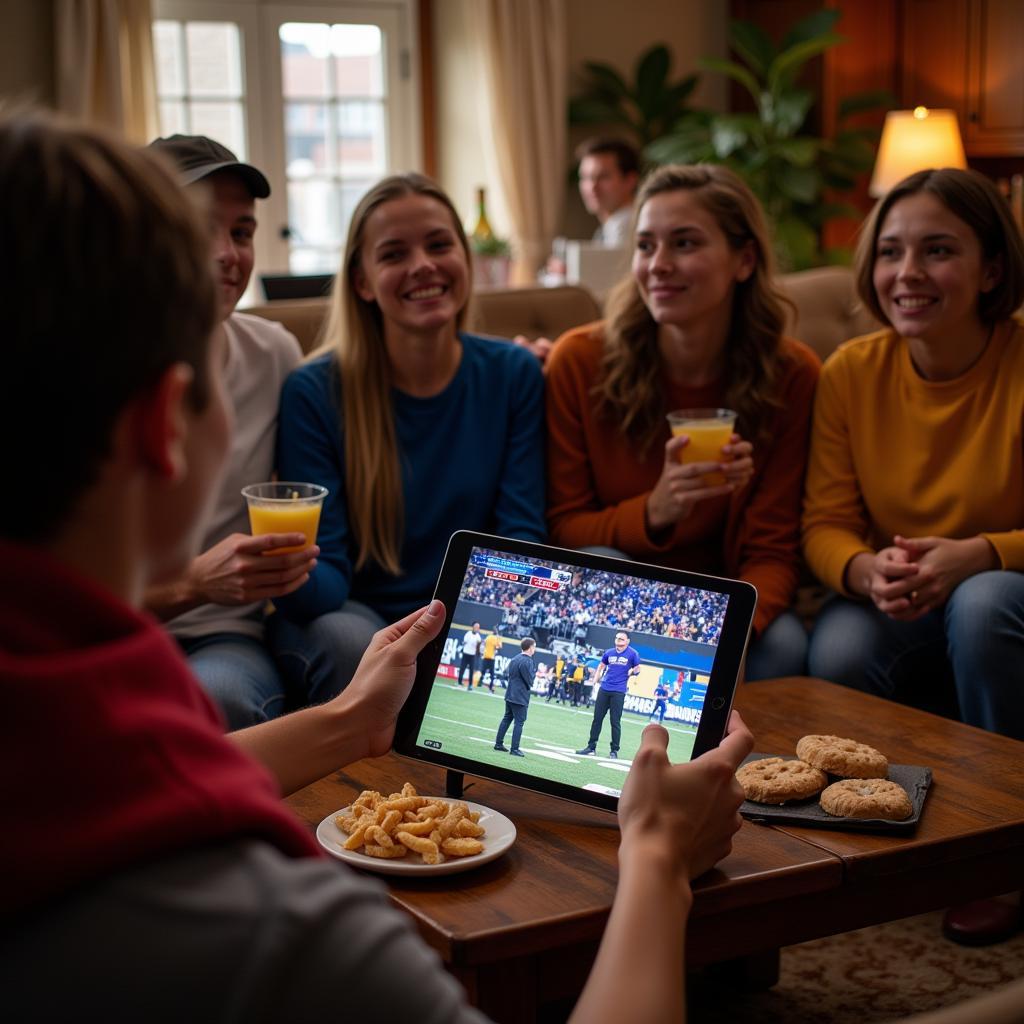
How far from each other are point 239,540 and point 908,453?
4.34 feet

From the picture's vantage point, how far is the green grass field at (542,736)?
1.54 m

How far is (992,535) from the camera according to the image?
246 cm

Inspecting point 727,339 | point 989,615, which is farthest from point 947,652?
point 727,339

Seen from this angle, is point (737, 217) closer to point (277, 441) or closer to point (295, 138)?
point (277, 441)

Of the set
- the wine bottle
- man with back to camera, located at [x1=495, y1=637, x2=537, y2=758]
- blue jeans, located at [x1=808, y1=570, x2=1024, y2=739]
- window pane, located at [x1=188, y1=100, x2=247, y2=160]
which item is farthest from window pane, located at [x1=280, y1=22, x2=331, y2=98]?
man with back to camera, located at [x1=495, y1=637, x2=537, y2=758]

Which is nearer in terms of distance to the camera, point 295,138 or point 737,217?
point 737,217

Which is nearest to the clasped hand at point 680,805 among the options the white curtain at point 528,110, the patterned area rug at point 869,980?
the patterned area rug at point 869,980

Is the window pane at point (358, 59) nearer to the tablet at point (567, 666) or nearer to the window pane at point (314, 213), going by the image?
the window pane at point (314, 213)

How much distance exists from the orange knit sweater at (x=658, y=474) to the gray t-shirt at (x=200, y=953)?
2046 millimetres

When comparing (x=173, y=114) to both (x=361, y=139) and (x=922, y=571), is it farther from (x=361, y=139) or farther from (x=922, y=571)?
(x=922, y=571)

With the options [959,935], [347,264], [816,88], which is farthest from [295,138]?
[959,935]

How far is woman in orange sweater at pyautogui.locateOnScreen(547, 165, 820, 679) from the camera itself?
2.70 m

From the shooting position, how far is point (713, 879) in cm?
140

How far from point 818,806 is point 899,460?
1195 millimetres
